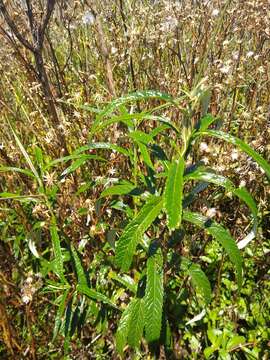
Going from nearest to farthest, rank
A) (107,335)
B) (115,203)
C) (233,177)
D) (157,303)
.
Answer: (157,303) → (115,203) → (107,335) → (233,177)

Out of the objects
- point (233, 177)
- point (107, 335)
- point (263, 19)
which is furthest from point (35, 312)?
point (263, 19)

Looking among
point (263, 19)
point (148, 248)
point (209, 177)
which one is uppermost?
point (263, 19)

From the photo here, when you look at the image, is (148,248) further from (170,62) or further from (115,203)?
(170,62)

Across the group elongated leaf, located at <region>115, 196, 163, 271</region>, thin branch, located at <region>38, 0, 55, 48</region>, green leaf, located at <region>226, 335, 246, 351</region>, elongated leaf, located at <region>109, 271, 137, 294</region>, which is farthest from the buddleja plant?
thin branch, located at <region>38, 0, 55, 48</region>

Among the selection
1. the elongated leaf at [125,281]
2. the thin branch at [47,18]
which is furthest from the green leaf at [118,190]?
the thin branch at [47,18]

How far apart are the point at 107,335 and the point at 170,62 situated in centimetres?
151

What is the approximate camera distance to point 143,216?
103cm

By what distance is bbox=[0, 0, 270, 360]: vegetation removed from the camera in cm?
118

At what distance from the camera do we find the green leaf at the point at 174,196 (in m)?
0.90

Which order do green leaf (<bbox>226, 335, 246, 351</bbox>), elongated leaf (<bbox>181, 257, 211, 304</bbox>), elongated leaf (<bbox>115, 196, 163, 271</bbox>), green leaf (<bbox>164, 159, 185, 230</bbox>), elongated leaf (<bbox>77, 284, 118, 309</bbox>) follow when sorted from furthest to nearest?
green leaf (<bbox>226, 335, 246, 351</bbox>)
elongated leaf (<bbox>77, 284, 118, 309</bbox>)
elongated leaf (<bbox>181, 257, 211, 304</bbox>)
elongated leaf (<bbox>115, 196, 163, 271</bbox>)
green leaf (<bbox>164, 159, 185, 230</bbox>)

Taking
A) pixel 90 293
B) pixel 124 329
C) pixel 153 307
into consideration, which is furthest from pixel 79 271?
pixel 153 307

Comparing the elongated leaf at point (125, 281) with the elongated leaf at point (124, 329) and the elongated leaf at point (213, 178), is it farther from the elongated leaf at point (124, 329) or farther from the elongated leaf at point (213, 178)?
the elongated leaf at point (213, 178)

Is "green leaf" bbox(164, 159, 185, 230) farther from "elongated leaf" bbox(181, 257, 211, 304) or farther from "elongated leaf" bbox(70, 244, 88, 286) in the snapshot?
"elongated leaf" bbox(70, 244, 88, 286)

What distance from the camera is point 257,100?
2117 millimetres
